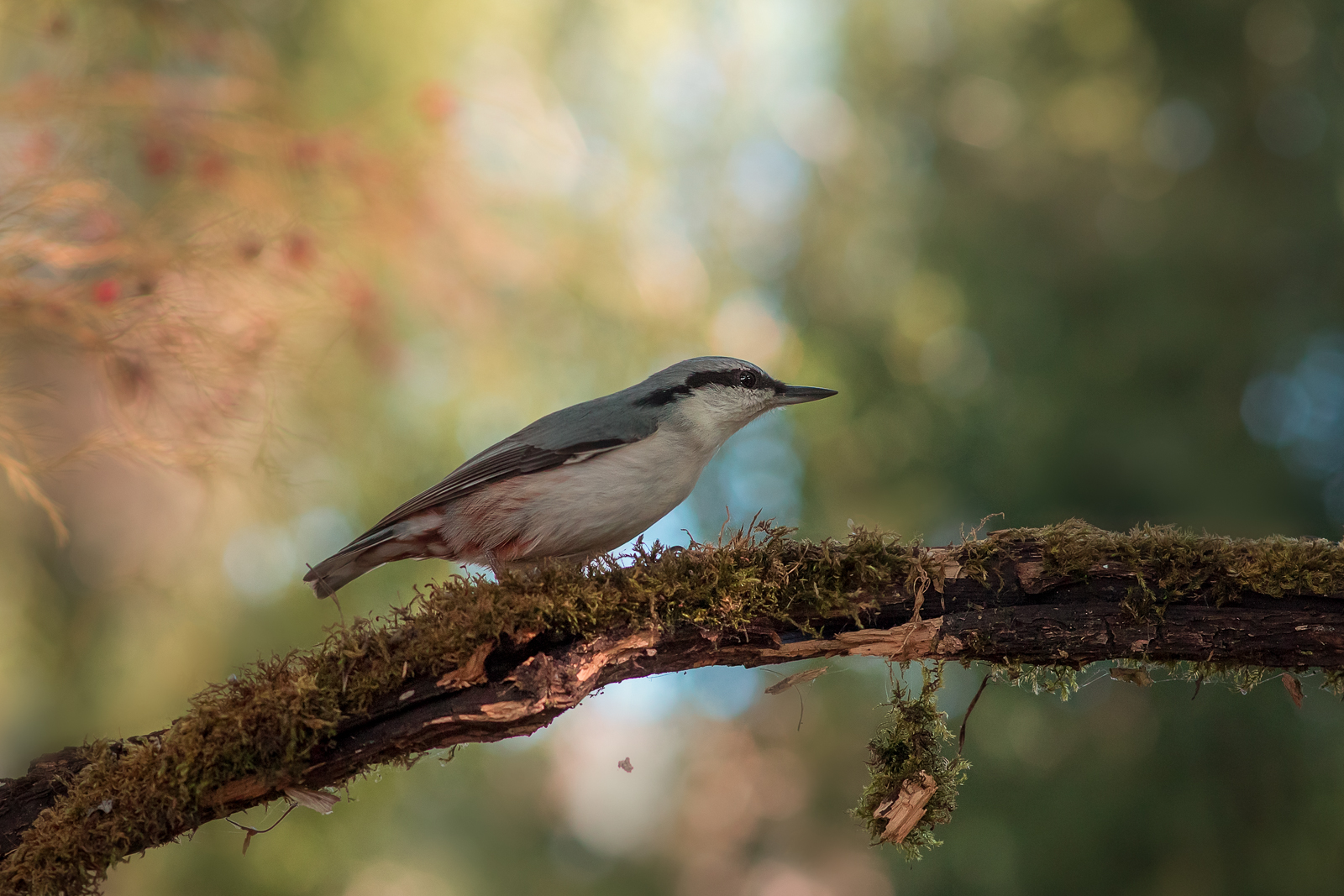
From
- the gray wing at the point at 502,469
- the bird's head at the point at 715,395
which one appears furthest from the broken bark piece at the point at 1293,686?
the gray wing at the point at 502,469

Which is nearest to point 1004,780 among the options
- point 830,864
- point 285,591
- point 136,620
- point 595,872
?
point 830,864

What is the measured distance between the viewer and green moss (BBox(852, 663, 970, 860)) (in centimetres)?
312

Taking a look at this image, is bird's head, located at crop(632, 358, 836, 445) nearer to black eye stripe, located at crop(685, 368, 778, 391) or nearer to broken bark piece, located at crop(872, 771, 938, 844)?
black eye stripe, located at crop(685, 368, 778, 391)

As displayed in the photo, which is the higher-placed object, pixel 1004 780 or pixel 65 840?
pixel 65 840

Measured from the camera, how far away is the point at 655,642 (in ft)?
9.73

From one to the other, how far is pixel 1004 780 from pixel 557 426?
3.74 metres

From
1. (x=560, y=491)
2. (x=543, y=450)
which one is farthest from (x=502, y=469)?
(x=560, y=491)

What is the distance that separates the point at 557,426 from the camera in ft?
13.9

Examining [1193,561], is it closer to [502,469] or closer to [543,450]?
[543,450]

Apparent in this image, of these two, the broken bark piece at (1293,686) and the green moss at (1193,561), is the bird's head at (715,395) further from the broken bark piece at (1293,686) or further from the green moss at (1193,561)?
the broken bark piece at (1293,686)

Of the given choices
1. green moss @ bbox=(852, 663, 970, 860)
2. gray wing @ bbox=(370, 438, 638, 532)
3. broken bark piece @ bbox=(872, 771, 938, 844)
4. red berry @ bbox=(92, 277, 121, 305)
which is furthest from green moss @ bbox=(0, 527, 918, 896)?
red berry @ bbox=(92, 277, 121, 305)

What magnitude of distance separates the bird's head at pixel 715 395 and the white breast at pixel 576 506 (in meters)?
0.21

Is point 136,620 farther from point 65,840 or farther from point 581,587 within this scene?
point 581,587

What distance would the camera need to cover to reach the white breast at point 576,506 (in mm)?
3891
